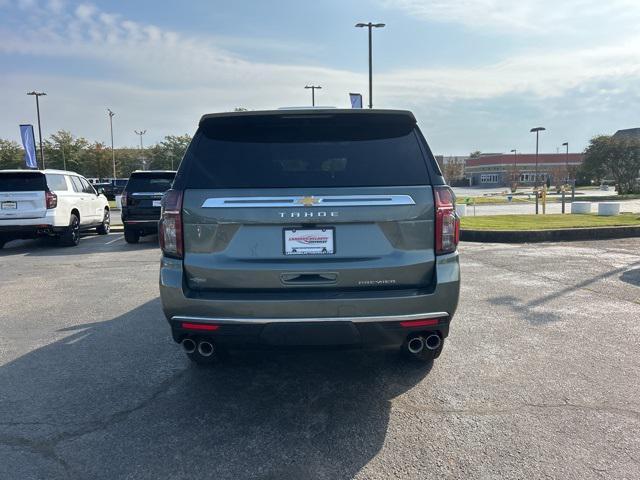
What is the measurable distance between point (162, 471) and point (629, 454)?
269cm

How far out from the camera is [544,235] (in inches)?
484

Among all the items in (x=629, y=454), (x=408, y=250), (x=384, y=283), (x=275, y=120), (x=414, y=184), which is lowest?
(x=629, y=454)

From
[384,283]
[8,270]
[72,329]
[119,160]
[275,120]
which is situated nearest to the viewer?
[384,283]

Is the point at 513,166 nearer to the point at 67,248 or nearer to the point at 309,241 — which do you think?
the point at 67,248

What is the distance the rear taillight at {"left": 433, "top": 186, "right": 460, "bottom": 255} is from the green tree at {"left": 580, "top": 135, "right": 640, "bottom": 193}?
43.7 metres

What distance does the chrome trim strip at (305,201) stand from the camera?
10.0ft

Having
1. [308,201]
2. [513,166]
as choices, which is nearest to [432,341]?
[308,201]

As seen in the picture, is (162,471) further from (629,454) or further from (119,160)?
(119,160)

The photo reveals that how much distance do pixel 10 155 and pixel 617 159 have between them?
67178 millimetres

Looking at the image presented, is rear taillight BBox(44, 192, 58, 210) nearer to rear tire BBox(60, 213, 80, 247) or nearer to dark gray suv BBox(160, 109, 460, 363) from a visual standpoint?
rear tire BBox(60, 213, 80, 247)

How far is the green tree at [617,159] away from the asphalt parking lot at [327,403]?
4052 cm

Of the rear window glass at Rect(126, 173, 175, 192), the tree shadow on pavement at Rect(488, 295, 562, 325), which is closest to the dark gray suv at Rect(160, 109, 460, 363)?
the tree shadow on pavement at Rect(488, 295, 562, 325)

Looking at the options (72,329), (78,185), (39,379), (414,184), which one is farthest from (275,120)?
(78,185)

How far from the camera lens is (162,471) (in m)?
2.68
